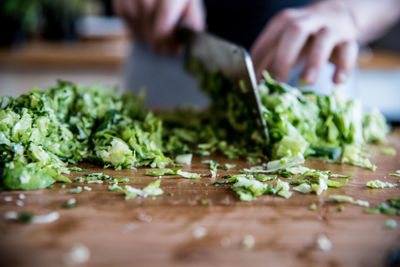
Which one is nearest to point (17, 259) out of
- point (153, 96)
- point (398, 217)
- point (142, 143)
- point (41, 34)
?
point (142, 143)

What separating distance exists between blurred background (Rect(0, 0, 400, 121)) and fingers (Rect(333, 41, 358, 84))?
5.25ft

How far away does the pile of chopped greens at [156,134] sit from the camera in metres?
0.93

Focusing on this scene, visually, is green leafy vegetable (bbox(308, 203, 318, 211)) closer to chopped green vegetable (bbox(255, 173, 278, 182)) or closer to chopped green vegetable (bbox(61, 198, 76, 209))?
chopped green vegetable (bbox(255, 173, 278, 182))

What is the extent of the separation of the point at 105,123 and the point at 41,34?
392 cm

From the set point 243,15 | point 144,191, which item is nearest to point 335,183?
point 144,191

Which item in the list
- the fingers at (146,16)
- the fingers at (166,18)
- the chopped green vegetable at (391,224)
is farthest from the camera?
the fingers at (146,16)

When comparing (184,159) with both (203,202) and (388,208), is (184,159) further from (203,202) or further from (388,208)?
(388,208)

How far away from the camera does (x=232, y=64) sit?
125 centimetres

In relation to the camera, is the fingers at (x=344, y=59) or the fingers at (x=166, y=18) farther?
the fingers at (x=166, y=18)

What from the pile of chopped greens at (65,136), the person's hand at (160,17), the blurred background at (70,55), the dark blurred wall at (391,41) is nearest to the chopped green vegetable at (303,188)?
the pile of chopped greens at (65,136)

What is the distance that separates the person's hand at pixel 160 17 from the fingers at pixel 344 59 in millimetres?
770

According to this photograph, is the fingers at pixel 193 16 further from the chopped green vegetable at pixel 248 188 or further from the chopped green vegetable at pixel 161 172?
the chopped green vegetable at pixel 248 188

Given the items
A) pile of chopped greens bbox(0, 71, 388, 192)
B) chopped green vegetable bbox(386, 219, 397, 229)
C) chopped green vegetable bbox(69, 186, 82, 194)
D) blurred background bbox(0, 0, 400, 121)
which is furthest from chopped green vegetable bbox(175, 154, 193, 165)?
blurred background bbox(0, 0, 400, 121)

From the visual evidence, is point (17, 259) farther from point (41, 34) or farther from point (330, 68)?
point (41, 34)
